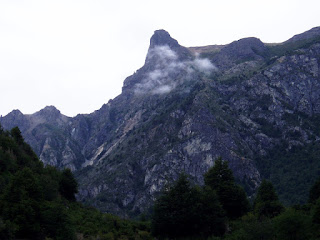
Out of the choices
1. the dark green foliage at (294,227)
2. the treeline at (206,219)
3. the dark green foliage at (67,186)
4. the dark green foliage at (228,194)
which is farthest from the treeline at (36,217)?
the dark green foliage at (294,227)

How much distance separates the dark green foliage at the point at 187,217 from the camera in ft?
163

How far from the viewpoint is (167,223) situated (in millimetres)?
49562

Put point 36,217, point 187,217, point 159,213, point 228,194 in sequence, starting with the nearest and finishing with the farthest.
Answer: point 36,217 → point 187,217 → point 159,213 → point 228,194

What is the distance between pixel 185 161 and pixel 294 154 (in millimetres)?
62988

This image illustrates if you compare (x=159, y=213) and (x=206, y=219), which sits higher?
(x=159, y=213)

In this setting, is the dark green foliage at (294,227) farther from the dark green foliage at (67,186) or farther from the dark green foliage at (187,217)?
the dark green foliage at (67,186)

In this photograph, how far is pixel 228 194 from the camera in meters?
62.1

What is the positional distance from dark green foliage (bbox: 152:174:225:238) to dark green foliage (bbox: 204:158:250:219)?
1012 centimetres

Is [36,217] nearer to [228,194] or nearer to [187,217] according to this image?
[187,217]

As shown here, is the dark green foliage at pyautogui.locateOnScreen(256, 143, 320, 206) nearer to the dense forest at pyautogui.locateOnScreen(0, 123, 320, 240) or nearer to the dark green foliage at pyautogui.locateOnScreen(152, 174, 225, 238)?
the dense forest at pyautogui.locateOnScreen(0, 123, 320, 240)

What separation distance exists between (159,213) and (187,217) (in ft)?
14.9

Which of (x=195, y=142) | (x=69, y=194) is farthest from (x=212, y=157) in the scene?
(x=69, y=194)

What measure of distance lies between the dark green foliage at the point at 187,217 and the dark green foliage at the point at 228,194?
10.1 m

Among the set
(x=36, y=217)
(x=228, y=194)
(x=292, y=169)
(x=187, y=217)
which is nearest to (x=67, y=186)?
(x=187, y=217)
